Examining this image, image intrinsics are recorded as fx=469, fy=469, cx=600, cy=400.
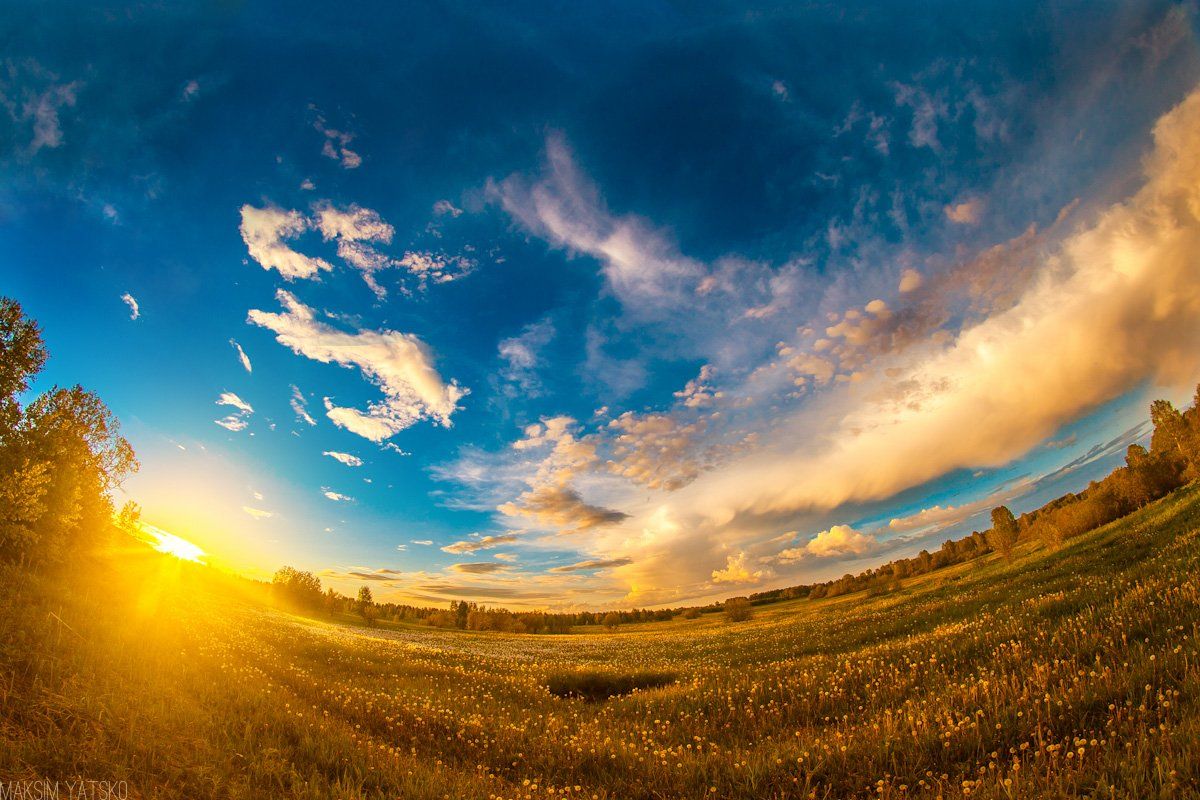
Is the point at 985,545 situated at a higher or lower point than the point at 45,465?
lower

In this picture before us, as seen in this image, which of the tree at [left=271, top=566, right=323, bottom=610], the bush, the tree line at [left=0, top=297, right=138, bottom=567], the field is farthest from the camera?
the tree at [left=271, top=566, right=323, bottom=610]

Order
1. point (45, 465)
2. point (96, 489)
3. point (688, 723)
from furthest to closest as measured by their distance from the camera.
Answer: point (96, 489) → point (45, 465) → point (688, 723)

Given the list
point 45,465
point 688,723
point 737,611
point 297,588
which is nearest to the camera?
point 688,723

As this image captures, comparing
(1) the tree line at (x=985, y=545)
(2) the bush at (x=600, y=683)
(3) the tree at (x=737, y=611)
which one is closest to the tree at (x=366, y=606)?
(1) the tree line at (x=985, y=545)

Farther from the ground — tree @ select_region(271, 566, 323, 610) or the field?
the field

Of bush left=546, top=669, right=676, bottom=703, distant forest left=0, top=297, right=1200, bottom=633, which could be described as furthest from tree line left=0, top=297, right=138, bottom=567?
bush left=546, top=669, right=676, bottom=703

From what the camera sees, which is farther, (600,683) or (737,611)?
(737,611)

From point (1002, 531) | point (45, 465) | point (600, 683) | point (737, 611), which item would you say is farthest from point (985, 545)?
point (45, 465)

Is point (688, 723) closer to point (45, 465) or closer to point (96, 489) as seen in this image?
point (45, 465)

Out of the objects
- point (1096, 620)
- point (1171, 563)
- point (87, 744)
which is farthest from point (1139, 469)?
point (87, 744)

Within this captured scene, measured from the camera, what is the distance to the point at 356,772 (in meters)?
5.77

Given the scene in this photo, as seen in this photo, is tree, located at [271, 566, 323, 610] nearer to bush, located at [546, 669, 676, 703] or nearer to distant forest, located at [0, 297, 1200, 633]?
distant forest, located at [0, 297, 1200, 633]

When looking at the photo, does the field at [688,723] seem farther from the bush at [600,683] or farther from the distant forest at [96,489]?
the distant forest at [96,489]

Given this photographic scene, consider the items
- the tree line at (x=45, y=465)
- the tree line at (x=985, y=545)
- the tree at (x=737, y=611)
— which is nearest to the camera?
the tree line at (x=45, y=465)
